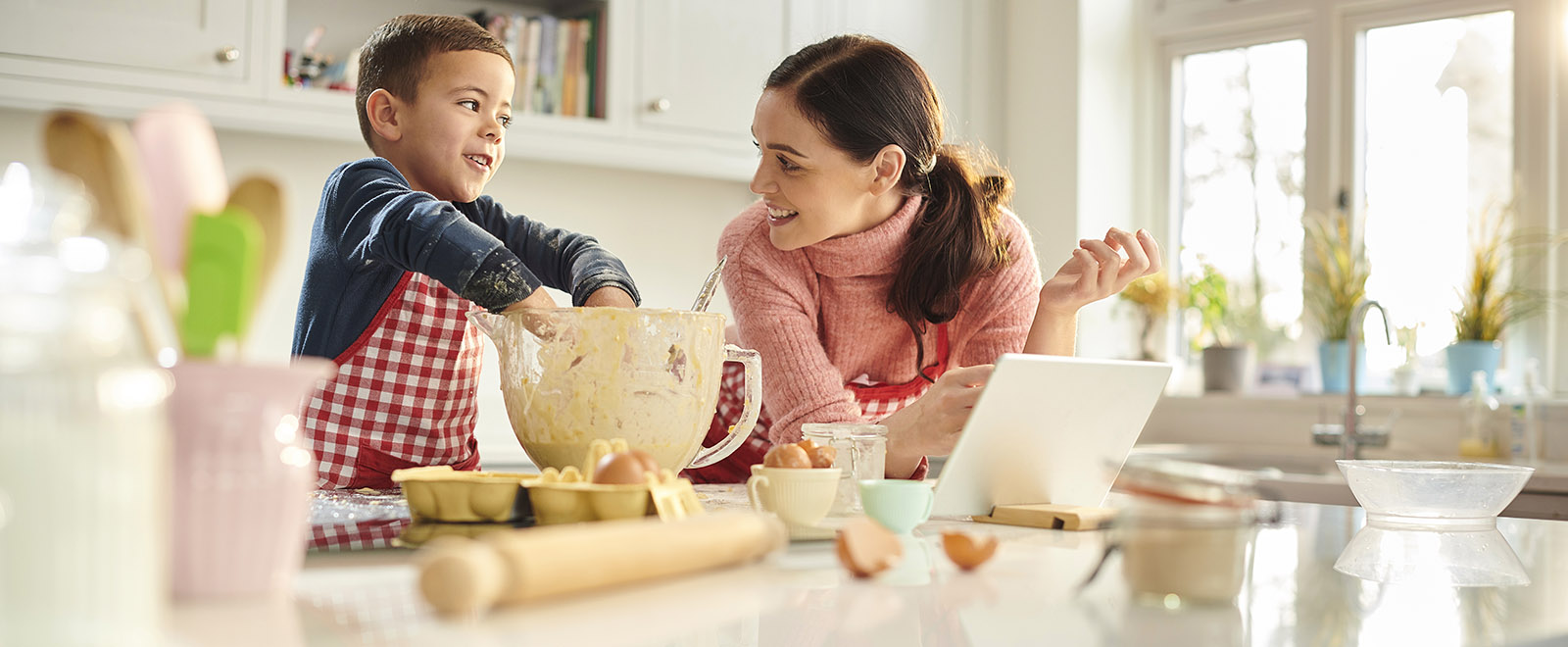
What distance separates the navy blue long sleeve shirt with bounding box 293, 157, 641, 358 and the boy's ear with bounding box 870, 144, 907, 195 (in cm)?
44

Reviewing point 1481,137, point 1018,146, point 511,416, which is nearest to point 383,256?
point 511,416

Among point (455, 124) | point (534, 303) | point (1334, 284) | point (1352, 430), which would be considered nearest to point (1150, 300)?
point (1334, 284)

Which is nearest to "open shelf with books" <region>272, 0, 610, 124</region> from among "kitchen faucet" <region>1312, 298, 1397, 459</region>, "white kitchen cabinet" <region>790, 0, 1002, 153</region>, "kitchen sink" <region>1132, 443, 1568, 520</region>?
"white kitchen cabinet" <region>790, 0, 1002, 153</region>

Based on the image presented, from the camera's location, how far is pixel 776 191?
160 cm

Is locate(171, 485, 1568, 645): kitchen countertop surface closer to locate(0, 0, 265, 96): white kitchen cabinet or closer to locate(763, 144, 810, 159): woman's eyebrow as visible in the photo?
locate(763, 144, 810, 159): woman's eyebrow

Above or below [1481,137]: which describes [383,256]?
below

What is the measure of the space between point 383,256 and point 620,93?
5.97 feet

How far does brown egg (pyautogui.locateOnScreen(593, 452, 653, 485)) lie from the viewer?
745mm

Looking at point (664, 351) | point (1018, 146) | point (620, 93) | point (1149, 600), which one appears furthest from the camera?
point (1018, 146)

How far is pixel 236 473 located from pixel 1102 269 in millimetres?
1053

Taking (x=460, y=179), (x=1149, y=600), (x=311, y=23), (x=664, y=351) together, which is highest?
(x=311, y=23)

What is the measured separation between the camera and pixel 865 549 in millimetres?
681

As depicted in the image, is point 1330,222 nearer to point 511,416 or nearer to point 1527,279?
point 1527,279

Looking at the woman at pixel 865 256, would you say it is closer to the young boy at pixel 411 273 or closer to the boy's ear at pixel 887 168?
the boy's ear at pixel 887 168
